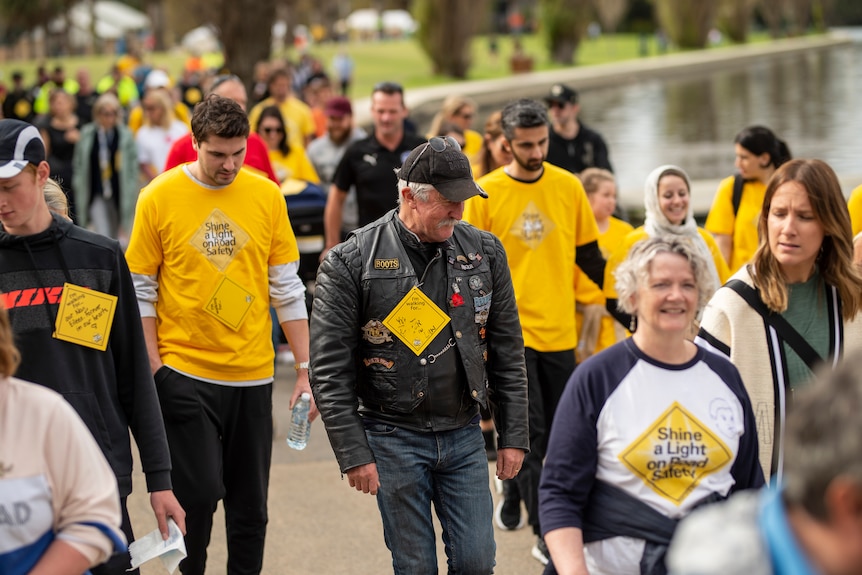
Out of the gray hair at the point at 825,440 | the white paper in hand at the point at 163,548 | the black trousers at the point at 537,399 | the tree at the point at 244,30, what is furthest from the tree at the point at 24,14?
the gray hair at the point at 825,440

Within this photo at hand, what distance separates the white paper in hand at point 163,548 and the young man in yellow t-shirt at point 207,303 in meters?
0.72

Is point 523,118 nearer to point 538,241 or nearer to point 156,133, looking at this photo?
point 538,241

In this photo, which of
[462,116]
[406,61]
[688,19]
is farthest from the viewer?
[688,19]

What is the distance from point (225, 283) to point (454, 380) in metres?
1.14

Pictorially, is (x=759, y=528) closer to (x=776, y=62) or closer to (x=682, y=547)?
(x=682, y=547)

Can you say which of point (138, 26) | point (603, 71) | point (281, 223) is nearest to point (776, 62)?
point (603, 71)

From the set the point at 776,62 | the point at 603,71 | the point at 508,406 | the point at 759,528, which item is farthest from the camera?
the point at 776,62

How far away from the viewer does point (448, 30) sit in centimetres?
4447

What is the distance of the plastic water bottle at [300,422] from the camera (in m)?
5.33

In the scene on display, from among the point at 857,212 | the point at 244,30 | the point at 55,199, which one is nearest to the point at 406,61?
the point at 244,30

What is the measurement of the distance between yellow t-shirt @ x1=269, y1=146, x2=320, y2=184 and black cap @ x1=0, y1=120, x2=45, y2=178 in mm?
6085

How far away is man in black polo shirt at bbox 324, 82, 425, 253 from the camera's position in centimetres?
878

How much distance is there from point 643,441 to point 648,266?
53 centimetres

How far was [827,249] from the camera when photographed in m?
4.48
